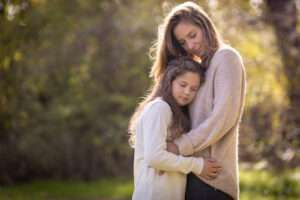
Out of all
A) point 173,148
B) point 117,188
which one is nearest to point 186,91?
point 173,148

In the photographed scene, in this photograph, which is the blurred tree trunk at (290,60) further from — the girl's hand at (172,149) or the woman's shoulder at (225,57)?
the girl's hand at (172,149)

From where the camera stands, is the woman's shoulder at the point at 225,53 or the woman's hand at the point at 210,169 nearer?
the woman's hand at the point at 210,169

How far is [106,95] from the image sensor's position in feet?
29.5

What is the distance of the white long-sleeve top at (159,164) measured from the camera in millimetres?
2432

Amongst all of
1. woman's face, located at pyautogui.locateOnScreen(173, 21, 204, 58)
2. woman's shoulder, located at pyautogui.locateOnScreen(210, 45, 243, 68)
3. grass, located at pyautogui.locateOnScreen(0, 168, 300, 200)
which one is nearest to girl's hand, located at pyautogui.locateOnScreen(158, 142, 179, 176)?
woman's shoulder, located at pyautogui.locateOnScreen(210, 45, 243, 68)

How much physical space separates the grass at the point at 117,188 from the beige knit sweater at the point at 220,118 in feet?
13.3

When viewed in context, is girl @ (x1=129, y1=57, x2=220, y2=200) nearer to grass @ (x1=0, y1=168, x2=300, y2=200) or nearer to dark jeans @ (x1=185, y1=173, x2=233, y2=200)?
dark jeans @ (x1=185, y1=173, x2=233, y2=200)

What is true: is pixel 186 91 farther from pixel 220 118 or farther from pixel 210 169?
pixel 210 169

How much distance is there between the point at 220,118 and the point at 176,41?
32.5 inches

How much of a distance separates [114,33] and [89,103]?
174 cm

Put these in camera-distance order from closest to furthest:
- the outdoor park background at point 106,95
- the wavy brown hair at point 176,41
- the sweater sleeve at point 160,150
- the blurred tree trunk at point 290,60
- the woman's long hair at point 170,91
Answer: the sweater sleeve at point 160,150
the woman's long hair at point 170,91
the wavy brown hair at point 176,41
the blurred tree trunk at point 290,60
the outdoor park background at point 106,95

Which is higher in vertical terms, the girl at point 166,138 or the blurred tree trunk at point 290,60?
the blurred tree trunk at point 290,60

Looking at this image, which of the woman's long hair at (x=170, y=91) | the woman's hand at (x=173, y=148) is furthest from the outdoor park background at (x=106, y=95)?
the woman's hand at (x=173, y=148)

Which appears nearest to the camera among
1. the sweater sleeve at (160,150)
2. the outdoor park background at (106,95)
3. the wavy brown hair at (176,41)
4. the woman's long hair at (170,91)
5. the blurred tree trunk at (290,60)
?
the sweater sleeve at (160,150)
